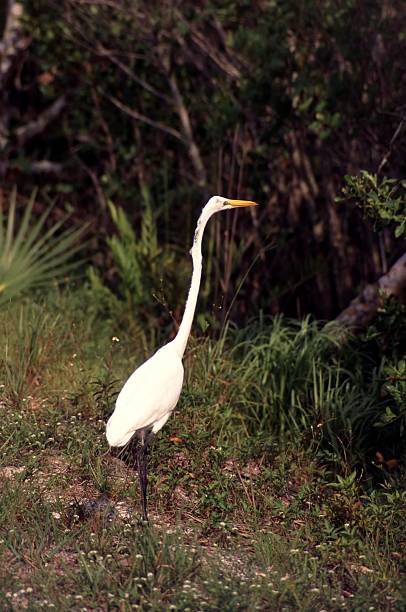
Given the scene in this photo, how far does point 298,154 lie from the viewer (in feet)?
25.8

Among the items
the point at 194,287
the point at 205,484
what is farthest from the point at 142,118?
the point at 205,484

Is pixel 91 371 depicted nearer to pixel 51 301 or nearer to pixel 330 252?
pixel 51 301

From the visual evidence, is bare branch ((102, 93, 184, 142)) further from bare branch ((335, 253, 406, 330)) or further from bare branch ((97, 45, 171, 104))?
bare branch ((335, 253, 406, 330))

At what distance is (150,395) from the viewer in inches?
187

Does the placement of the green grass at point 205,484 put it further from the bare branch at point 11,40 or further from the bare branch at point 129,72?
the bare branch at point 11,40

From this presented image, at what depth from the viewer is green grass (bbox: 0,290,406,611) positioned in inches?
166

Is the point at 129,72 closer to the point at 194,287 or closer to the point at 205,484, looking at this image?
the point at 194,287

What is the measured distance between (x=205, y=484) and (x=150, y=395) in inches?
29.4

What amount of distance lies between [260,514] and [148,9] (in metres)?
4.25

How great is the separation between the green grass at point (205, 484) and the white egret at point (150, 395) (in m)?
0.36

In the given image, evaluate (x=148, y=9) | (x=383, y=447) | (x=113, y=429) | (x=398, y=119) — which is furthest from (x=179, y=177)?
(x=113, y=429)

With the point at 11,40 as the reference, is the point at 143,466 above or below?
below

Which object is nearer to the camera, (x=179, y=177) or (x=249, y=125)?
(x=249, y=125)

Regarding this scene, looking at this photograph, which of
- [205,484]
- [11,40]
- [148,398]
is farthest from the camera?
[11,40]
